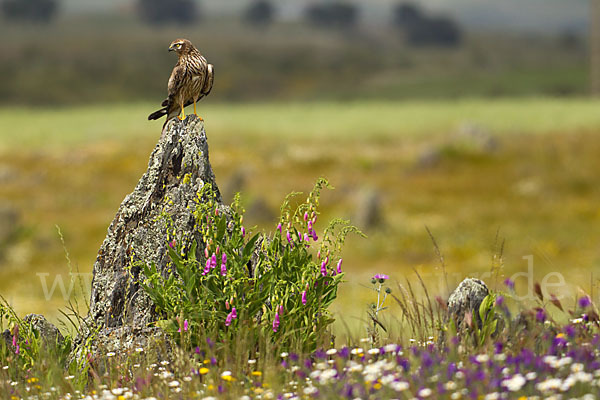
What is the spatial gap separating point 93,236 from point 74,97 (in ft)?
464

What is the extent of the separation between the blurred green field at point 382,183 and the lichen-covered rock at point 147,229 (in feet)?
20.8

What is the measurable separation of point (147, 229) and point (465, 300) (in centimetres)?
303

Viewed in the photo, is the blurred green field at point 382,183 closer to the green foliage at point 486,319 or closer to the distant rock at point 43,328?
the green foliage at point 486,319

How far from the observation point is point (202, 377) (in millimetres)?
5527

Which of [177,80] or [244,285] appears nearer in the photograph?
[244,285]

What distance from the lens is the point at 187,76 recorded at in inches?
263

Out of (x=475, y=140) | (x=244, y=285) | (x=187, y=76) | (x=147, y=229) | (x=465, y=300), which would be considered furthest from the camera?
(x=475, y=140)

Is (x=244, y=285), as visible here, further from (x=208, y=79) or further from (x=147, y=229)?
(x=208, y=79)

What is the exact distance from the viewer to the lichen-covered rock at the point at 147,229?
635 cm

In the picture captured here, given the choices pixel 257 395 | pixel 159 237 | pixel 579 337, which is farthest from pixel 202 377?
pixel 579 337

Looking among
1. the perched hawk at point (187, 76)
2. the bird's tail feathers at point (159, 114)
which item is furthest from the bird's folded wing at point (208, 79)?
the bird's tail feathers at point (159, 114)

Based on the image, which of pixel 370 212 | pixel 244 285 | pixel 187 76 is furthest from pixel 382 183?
pixel 244 285

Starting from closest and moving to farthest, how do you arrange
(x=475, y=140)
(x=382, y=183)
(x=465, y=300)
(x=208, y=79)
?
(x=465, y=300) < (x=208, y=79) < (x=382, y=183) < (x=475, y=140)

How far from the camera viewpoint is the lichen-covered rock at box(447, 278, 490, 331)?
20.3 ft
